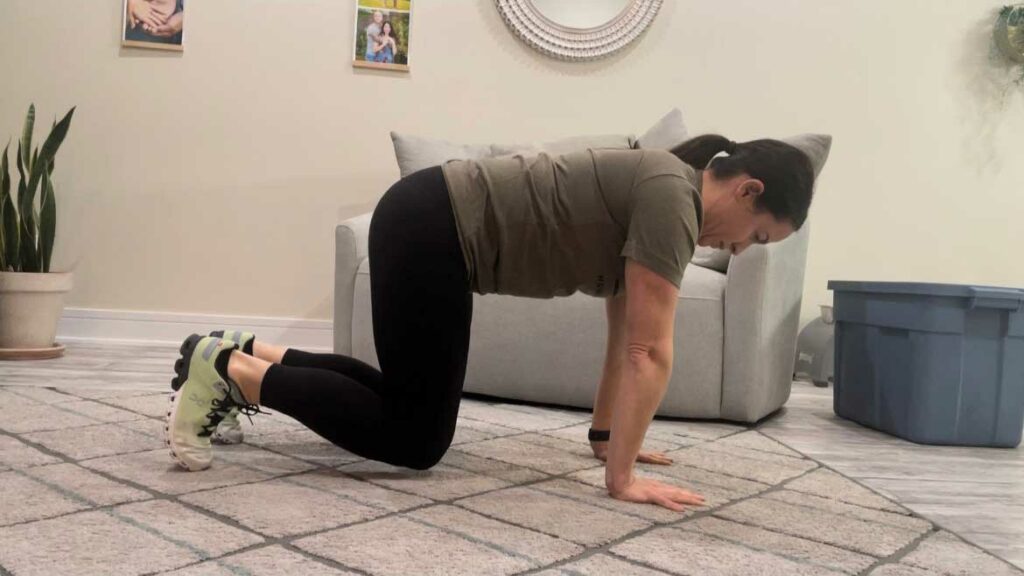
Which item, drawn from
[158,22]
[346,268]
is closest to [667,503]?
[346,268]

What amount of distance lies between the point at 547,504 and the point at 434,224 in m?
0.49

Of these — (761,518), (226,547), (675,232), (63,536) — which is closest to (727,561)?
(761,518)

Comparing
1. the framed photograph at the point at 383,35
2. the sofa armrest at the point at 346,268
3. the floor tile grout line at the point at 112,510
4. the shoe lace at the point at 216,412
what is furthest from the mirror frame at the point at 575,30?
the floor tile grout line at the point at 112,510

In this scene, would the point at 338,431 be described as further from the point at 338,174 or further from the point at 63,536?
the point at 338,174

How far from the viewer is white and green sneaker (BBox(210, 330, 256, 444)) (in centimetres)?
155

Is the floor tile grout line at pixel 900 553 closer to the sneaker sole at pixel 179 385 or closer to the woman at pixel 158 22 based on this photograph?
the sneaker sole at pixel 179 385

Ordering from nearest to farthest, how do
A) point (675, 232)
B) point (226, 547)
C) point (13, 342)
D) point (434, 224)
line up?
point (226, 547), point (675, 232), point (434, 224), point (13, 342)

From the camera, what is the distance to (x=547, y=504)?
1300 mm

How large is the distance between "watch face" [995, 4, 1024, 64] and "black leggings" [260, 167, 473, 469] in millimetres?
2800

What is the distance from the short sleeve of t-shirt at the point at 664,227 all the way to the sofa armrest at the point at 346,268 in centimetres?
121

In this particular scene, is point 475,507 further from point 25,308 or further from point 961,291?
point 25,308

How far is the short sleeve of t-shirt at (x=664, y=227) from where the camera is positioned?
1.24 meters

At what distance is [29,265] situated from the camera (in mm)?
2746

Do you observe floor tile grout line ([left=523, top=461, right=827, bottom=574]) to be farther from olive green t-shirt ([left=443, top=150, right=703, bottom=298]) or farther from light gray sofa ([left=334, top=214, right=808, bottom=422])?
light gray sofa ([left=334, top=214, right=808, bottom=422])
